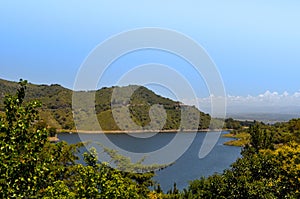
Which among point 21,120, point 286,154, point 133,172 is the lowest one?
point 133,172

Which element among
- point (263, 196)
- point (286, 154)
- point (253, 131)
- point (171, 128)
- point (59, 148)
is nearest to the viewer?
point (59, 148)

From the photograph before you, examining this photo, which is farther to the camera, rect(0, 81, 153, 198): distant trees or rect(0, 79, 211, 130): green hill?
rect(0, 79, 211, 130): green hill

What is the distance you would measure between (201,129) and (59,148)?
141 m

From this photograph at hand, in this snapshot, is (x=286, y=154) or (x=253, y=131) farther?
(x=253, y=131)

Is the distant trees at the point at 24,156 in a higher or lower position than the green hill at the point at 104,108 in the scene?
lower

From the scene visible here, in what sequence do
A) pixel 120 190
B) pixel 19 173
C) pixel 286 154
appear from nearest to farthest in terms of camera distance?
pixel 19 173
pixel 120 190
pixel 286 154

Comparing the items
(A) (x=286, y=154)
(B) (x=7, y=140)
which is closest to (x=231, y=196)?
(A) (x=286, y=154)

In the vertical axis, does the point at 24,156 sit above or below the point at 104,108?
below

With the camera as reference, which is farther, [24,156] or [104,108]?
[104,108]

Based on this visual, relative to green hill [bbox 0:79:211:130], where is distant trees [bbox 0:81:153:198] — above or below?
below

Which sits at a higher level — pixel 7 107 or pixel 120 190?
pixel 7 107

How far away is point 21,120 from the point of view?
6.07m

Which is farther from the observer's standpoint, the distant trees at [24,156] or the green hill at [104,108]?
the green hill at [104,108]

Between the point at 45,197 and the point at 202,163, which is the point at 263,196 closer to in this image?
the point at 45,197
